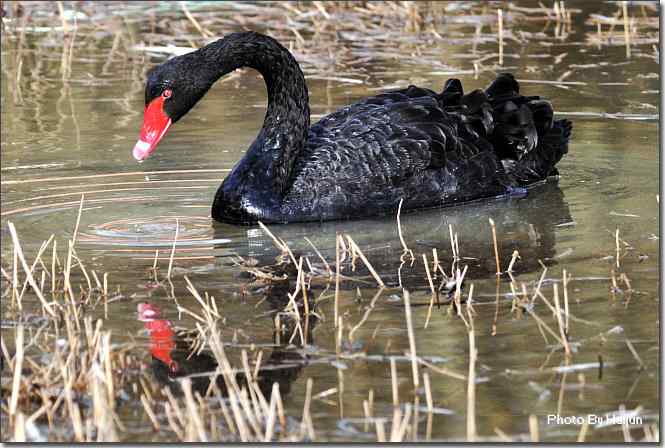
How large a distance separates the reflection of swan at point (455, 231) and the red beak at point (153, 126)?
1.87ft

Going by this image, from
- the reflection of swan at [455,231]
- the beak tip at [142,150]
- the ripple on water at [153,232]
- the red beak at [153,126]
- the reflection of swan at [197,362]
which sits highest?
the red beak at [153,126]

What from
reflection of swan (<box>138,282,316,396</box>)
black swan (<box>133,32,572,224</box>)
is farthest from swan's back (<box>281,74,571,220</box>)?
reflection of swan (<box>138,282,316,396</box>)

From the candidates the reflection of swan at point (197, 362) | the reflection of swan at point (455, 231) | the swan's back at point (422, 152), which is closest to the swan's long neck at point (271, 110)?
the swan's back at point (422, 152)

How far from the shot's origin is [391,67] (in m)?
11.9

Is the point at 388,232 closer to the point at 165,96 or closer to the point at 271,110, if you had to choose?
the point at 271,110

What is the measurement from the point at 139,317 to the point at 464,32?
802cm

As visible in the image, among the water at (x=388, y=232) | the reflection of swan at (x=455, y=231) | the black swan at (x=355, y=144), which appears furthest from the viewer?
the black swan at (x=355, y=144)

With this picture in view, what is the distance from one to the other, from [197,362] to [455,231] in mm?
2537

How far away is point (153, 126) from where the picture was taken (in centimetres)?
740

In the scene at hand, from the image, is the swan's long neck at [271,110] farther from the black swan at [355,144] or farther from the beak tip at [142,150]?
the beak tip at [142,150]

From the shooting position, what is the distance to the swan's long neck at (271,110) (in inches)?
300

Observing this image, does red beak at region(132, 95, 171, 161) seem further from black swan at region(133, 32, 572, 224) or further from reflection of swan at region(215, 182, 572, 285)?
reflection of swan at region(215, 182, 572, 285)

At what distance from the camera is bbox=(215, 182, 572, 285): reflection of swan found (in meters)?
6.70

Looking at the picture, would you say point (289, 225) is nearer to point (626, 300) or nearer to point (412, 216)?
point (412, 216)
